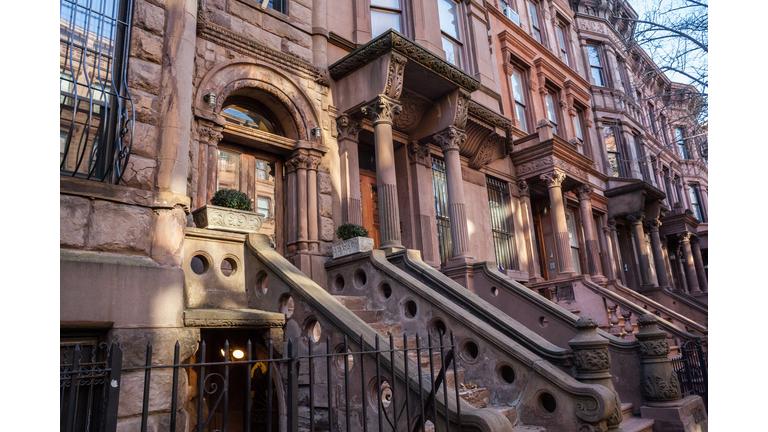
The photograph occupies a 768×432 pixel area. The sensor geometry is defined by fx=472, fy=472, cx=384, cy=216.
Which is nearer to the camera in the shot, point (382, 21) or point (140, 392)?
point (140, 392)

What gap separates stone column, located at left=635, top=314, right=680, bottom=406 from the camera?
6402 millimetres

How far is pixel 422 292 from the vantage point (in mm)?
6359

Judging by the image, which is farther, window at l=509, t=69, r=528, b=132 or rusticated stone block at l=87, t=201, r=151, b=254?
window at l=509, t=69, r=528, b=132

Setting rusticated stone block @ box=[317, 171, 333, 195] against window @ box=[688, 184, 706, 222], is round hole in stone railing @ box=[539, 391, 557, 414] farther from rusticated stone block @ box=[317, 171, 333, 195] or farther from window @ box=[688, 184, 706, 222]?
window @ box=[688, 184, 706, 222]

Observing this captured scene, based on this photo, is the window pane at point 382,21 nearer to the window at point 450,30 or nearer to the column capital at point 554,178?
the window at point 450,30

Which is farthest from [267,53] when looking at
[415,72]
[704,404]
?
[704,404]

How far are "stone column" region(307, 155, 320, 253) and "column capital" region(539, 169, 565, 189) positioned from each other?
25.5 ft

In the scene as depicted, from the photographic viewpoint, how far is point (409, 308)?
6.60m

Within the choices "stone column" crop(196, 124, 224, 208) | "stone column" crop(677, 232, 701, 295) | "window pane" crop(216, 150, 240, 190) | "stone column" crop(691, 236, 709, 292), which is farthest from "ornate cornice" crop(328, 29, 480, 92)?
"stone column" crop(691, 236, 709, 292)

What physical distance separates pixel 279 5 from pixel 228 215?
555 centimetres

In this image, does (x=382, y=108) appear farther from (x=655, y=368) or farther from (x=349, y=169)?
(x=655, y=368)

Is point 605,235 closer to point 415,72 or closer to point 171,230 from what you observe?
point 415,72

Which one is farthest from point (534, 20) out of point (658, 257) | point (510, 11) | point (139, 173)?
point (139, 173)

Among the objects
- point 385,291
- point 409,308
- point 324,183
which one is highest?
point 324,183
